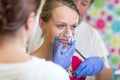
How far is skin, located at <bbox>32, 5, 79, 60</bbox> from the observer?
1550 mm

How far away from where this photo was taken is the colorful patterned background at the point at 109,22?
2254 mm

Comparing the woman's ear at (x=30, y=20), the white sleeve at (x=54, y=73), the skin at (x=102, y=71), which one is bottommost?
the skin at (x=102, y=71)

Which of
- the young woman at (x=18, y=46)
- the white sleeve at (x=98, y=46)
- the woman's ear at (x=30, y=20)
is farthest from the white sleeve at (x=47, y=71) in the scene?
the white sleeve at (x=98, y=46)

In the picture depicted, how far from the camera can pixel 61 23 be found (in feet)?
5.11

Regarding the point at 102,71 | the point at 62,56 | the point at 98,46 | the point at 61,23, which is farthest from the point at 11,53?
the point at 98,46

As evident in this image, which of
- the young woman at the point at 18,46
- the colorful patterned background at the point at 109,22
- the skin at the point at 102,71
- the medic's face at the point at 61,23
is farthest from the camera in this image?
the colorful patterned background at the point at 109,22

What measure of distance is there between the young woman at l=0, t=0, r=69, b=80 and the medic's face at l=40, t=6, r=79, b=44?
66 cm

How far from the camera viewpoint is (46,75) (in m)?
0.85

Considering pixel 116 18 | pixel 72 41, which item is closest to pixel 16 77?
pixel 72 41

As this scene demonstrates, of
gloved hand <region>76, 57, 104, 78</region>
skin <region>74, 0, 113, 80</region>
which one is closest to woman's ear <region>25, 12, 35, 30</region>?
gloved hand <region>76, 57, 104, 78</region>

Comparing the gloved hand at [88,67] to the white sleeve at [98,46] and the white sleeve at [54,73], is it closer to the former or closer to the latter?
the white sleeve at [98,46]

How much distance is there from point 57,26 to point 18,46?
0.72 m

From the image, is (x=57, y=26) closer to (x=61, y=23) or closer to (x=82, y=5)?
(x=61, y=23)

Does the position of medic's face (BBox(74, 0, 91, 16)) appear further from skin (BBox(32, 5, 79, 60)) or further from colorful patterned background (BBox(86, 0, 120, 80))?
skin (BBox(32, 5, 79, 60))
